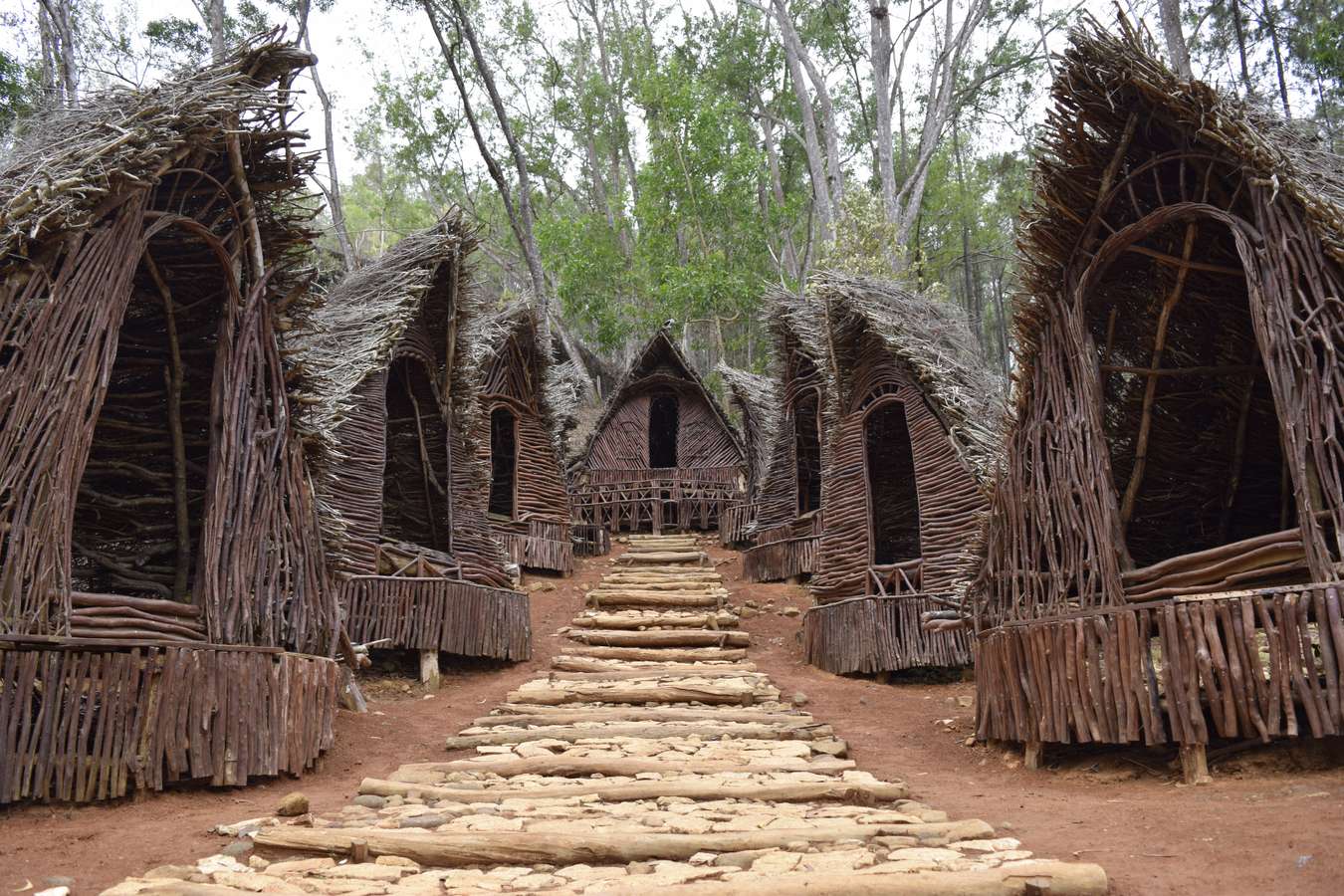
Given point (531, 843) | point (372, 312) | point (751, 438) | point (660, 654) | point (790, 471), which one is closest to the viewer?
point (531, 843)

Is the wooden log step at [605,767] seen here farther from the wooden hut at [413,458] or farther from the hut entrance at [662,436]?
the hut entrance at [662,436]

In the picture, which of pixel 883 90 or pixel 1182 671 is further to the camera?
pixel 883 90

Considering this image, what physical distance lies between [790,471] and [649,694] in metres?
7.27

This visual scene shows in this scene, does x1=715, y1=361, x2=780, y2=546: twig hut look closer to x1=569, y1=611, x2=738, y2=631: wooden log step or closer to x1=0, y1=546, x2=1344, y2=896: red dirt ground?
x1=569, y1=611, x2=738, y2=631: wooden log step

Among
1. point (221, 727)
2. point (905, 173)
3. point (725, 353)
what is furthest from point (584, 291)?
point (221, 727)

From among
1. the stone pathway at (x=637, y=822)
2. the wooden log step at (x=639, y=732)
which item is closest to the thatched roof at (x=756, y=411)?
the stone pathway at (x=637, y=822)

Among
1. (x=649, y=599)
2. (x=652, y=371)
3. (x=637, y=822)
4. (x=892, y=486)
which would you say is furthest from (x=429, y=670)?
(x=652, y=371)

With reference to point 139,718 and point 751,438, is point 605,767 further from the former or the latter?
point 751,438

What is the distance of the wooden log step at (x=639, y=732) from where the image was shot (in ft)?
22.5

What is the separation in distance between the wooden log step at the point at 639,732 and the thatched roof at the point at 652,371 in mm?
15124

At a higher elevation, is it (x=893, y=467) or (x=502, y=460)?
(x=502, y=460)

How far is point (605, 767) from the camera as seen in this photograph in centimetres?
589

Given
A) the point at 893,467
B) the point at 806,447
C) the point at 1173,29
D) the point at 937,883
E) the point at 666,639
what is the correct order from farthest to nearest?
the point at 1173,29
the point at 806,447
the point at 893,467
the point at 666,639
the point at 937,883

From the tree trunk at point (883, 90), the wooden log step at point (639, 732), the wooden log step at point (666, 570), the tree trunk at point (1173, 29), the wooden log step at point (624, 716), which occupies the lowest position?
the wooden log step at point (639, 732)
